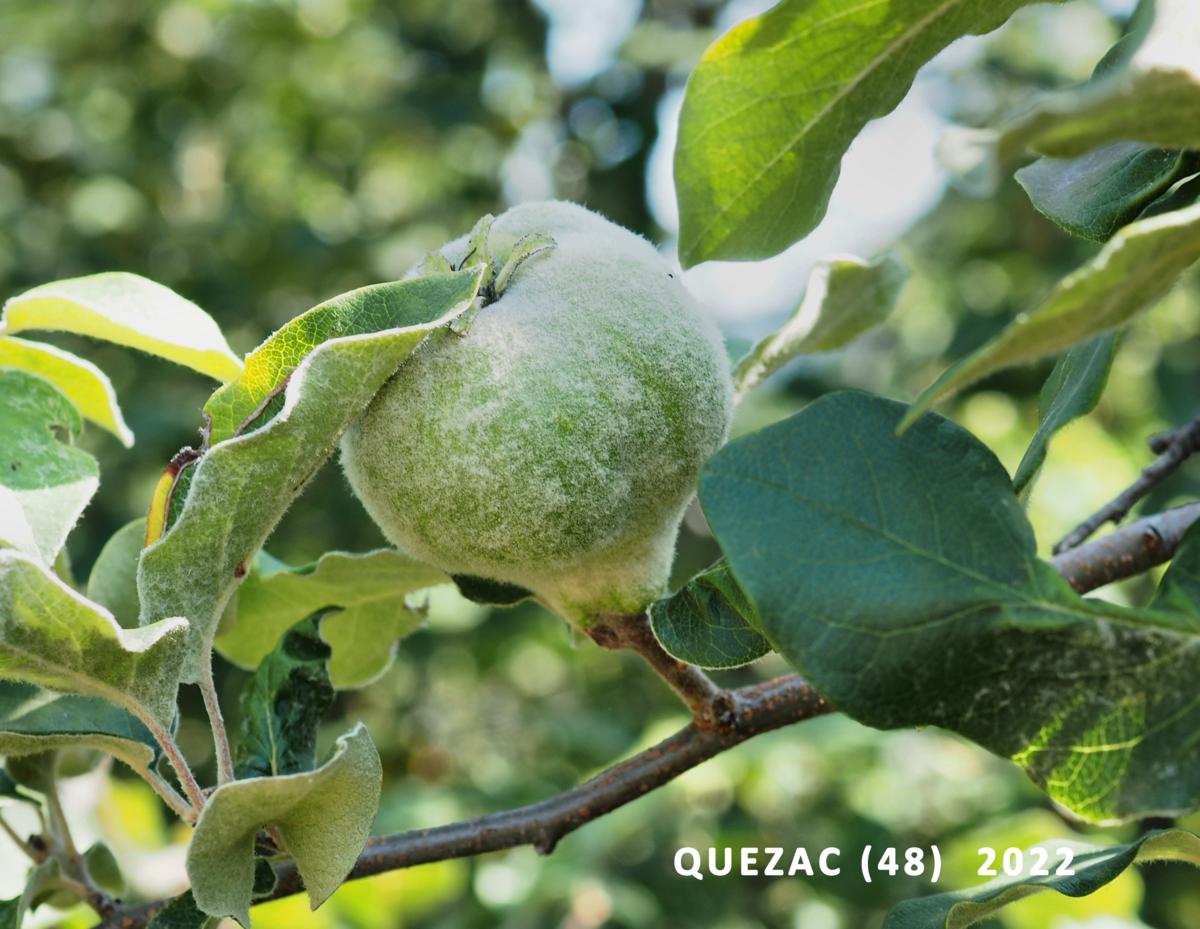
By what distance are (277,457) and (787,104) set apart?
0.43 m

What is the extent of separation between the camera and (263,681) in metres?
1.09

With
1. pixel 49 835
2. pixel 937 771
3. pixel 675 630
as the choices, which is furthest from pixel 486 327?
pixel 937 771

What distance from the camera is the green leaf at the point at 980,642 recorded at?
0.69m

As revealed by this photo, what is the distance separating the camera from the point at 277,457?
797 millimetres

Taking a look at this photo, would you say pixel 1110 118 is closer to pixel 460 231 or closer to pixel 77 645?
pixel 77 645

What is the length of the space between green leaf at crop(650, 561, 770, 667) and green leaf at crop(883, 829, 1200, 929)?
0.80ft

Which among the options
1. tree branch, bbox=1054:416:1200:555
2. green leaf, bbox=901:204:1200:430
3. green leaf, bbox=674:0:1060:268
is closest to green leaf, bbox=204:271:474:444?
green leaf, bbox=674:0:1060:268

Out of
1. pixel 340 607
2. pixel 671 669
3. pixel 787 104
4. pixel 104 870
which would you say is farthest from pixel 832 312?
pixel 104 870

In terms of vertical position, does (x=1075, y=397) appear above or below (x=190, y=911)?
above

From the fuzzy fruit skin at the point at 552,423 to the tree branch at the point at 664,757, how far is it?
0.55ft

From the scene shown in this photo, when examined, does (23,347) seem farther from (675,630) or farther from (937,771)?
(937,771)

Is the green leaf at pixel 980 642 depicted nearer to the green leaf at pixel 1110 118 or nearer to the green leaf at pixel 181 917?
the green leaf at pixel 1110 118

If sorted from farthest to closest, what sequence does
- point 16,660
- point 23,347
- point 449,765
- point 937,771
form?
1. point 449,765
2. point 937,771
3. point 23,347
4. point 16,660

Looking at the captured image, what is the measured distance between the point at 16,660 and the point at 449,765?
3329mm
